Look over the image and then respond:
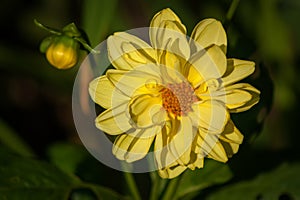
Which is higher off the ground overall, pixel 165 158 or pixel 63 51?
pixel 63 51

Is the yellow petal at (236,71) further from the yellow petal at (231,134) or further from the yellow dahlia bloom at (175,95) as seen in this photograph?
the yellow petal at (231,134)

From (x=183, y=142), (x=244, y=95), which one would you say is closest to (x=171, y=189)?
(x=183, y=142)

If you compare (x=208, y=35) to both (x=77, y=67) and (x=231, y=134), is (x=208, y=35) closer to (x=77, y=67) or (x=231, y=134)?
(x=231, y=134)

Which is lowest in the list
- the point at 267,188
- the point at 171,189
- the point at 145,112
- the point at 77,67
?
the point at 77,67

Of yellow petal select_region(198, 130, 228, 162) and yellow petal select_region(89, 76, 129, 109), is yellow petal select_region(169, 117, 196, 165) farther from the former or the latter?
yellow petal select_region(89, 76, 129, 109)

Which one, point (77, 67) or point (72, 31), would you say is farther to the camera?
point (77, 67)

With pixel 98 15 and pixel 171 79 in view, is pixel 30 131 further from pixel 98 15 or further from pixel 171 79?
pixel 171 79

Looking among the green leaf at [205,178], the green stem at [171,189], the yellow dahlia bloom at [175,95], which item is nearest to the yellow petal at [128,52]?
the yellow dahlia bloom at [175,95]
